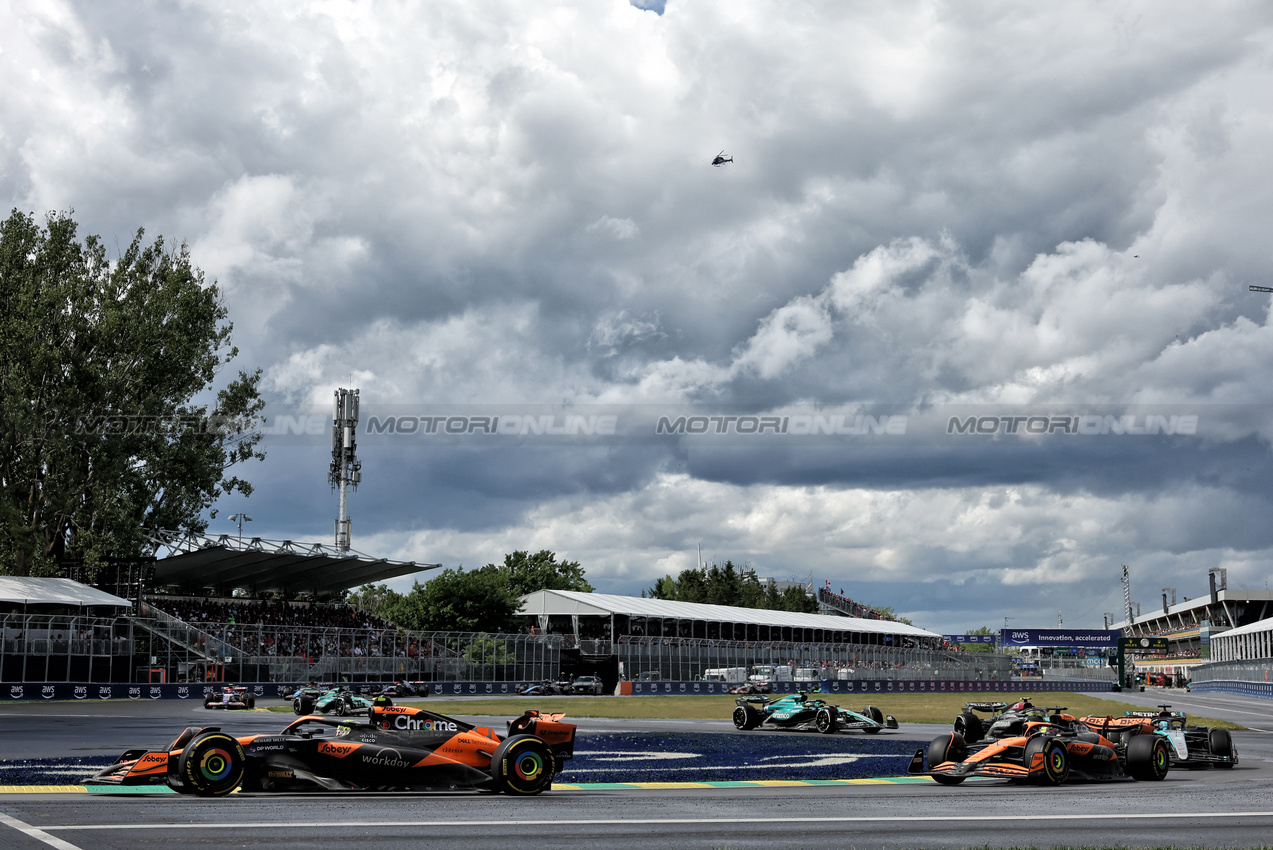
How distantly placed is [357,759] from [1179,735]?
14679 millimetres

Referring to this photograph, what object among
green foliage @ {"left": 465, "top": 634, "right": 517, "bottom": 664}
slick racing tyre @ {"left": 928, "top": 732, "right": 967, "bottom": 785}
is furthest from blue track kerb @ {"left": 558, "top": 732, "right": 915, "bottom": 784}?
green foliage @ {"left": 465, "top": 634, "right": 517, "bottom": 664}

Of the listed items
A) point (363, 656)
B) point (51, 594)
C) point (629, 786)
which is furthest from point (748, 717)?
point (51, 594)

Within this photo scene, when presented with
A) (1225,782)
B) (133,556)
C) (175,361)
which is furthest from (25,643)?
(1225,782)

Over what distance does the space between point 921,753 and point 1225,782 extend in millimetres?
4937

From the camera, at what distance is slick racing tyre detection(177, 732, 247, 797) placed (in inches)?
559

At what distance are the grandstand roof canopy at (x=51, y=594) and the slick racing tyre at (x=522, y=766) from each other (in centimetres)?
3740

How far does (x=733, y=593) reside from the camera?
130250 millimetres

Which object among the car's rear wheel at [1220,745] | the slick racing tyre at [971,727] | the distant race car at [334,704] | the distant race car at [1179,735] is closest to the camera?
the slick racing tyre at [971,727]

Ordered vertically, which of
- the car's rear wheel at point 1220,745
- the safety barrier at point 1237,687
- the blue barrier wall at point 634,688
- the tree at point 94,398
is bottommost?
the safety barrier at point 1237,687

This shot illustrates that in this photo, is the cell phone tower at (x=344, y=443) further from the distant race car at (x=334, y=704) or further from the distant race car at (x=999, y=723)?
the distant race car at (x=999, y=723)

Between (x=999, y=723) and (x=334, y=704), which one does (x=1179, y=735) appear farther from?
(x=334, y=704)

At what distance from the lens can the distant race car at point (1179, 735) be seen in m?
19.8

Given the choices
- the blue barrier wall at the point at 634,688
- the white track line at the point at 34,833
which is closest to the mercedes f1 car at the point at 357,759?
the white track line at the point at 34,833

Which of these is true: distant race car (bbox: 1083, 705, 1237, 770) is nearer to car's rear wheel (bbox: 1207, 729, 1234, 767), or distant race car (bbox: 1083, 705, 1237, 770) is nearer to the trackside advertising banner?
car's rear wheel (bbox: 1207, 729, 1234, 767)
